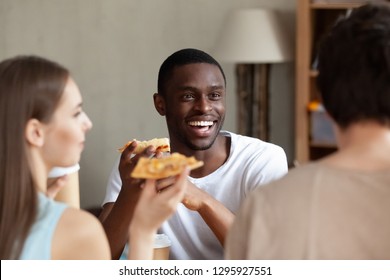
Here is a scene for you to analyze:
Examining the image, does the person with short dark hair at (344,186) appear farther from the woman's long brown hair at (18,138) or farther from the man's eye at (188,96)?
the man's eye at (188,96)

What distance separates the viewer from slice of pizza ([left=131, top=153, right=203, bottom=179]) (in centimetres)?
137

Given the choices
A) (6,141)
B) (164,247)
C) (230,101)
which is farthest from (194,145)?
(230,101)

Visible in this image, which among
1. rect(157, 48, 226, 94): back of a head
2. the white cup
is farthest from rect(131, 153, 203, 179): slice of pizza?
rect(157, 48, 226, 94): back of a head

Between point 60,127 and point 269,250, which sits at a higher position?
point 60,127

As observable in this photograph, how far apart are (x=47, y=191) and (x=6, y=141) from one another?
0.18m

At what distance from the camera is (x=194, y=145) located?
219 cm

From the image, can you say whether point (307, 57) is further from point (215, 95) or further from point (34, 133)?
point (34, 133)

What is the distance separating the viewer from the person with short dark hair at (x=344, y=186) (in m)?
1.16

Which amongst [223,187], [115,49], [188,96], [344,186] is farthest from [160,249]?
[115,49]

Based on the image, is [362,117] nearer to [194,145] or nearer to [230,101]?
[194,145]

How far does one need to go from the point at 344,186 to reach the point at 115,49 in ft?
12.0

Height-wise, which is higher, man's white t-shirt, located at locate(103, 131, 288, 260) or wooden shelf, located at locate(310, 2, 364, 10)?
wooden shelf, located at locate(310, 2, 364, 10)

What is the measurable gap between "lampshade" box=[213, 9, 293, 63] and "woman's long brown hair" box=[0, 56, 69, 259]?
2743 mm

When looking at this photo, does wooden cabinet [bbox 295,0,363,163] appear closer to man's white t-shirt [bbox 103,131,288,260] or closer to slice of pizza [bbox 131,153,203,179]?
man's white t-shirt [bbox 103,131,288,260]
